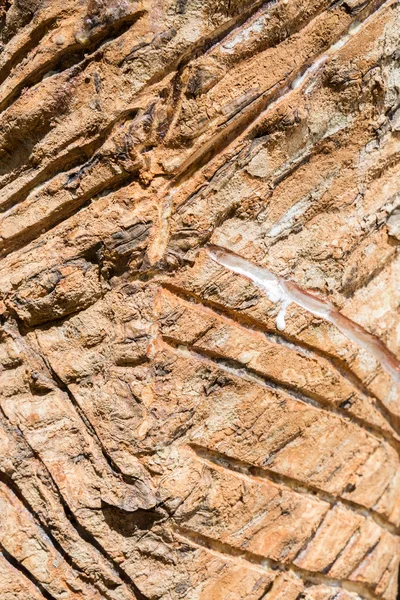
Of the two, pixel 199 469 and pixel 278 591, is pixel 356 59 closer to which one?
pixel 199 469

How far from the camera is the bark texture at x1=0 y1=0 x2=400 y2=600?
149 cm

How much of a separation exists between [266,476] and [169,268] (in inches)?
25.0

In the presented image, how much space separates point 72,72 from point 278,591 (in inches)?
59.2

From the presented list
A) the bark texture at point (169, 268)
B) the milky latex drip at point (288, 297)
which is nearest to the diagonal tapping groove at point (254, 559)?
the bark texture at point (169, 268)

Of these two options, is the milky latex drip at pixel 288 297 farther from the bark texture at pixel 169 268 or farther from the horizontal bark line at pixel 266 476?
the horizontal bark line at pixel 266 476

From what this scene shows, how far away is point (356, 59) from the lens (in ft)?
5.07

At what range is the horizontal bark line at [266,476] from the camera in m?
1.56

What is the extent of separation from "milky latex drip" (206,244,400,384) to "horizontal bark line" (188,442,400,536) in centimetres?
38

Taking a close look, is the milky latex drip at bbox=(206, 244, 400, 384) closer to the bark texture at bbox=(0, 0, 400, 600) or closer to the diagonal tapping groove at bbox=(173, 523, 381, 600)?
the bark texture at bbox=(0, 0, 400, 600)

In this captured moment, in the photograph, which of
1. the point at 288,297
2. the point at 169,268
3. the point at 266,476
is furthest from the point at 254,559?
the point at 169,268

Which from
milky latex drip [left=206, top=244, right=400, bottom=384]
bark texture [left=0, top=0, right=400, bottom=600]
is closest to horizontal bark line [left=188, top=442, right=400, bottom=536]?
bark texture [left=0, top=0, right=400, bottom=600]

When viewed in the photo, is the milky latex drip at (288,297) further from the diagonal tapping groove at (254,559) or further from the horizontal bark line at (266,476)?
the diagonal tapping groove at (254,559)

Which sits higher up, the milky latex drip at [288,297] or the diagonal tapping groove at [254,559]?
the milky latex drip at [288,297]

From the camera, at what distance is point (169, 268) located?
153 cm
